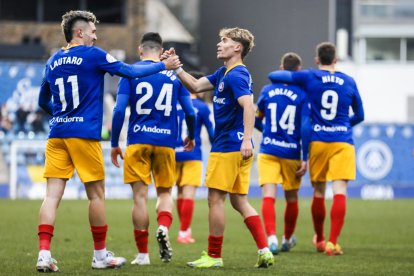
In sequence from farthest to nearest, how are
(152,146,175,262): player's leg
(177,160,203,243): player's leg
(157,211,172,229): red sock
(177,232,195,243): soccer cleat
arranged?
(177,160,203,243): player's leg < (177,232,195,243): soccer cleat < (157,211,172,229): red sock < (152,146,175,262): player's leg

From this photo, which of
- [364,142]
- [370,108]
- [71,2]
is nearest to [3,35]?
[71,2]

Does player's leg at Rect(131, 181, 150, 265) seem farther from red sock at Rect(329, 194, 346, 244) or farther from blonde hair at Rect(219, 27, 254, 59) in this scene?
red sock at Rect(329, 194, 346, 244)

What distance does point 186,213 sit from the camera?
45.9 ft

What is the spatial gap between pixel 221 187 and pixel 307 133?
2.42 meters

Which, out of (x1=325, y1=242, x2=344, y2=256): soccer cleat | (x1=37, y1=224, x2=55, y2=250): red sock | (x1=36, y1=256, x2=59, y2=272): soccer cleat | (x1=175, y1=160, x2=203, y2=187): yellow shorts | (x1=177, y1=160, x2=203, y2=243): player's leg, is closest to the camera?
(x1=36, y1=256, x2=59, y2=272): soccer cleat

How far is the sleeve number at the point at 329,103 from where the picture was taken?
39.5 ft

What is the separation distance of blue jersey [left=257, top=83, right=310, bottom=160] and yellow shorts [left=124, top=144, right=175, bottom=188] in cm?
204

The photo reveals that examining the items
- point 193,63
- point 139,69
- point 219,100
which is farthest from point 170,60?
point 193,63

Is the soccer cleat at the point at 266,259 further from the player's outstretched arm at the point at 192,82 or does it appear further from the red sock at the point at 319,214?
the red sock at the point at 319,214

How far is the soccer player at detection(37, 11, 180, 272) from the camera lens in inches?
367

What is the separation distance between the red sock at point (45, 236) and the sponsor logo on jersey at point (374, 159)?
2036 centimetres

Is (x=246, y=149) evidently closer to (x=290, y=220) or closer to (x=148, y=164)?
(x=148, y=164)

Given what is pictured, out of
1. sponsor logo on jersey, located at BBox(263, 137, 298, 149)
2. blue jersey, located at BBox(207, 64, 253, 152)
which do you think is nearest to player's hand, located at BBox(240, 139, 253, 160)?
blue jersey, located at BBox(207, 64, 253, 152)

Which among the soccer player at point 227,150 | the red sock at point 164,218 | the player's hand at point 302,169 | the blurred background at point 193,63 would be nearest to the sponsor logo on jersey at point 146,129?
the soccer player at point 227,150
